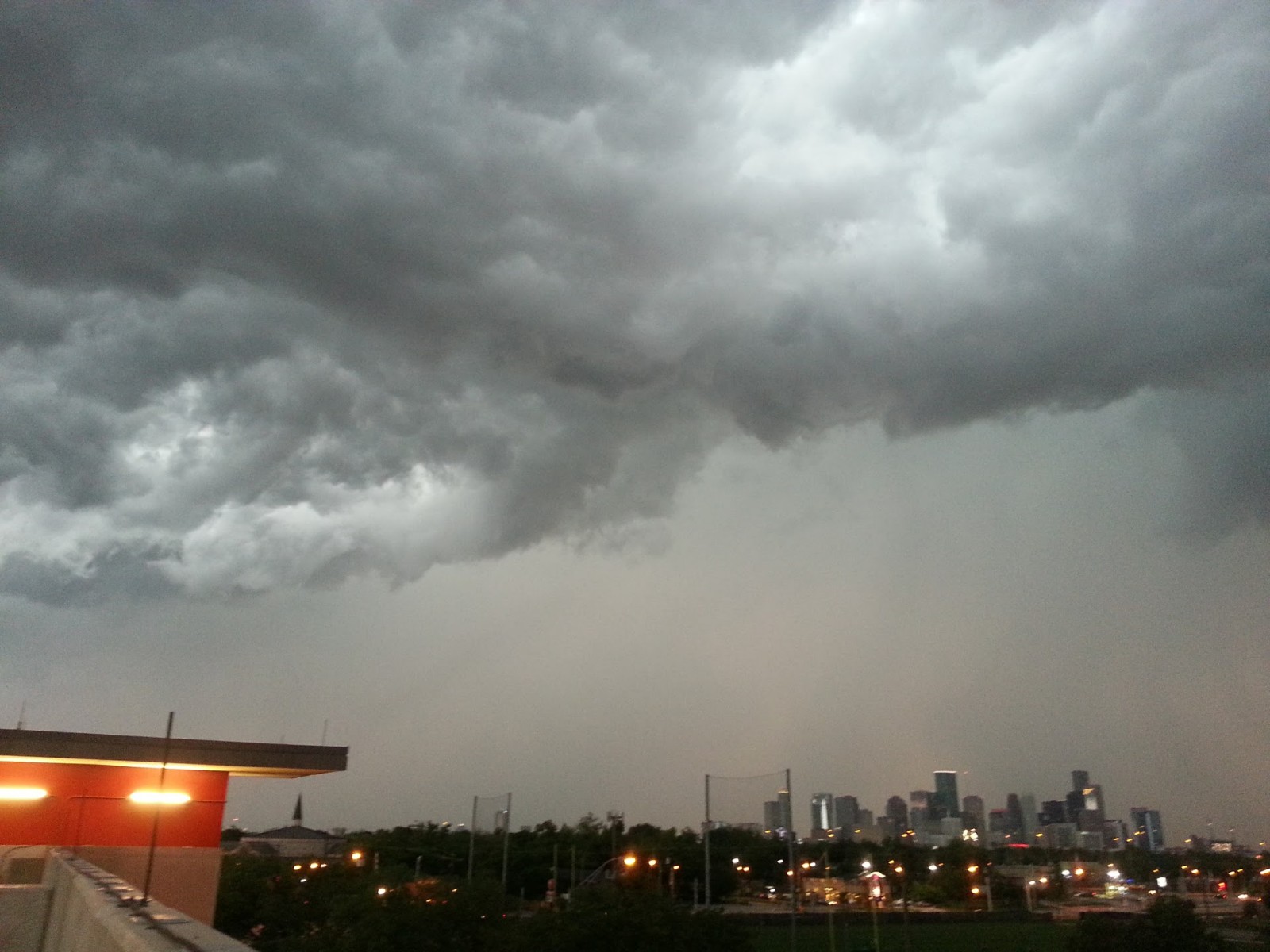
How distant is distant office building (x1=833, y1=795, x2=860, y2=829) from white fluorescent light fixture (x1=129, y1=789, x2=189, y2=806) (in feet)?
553

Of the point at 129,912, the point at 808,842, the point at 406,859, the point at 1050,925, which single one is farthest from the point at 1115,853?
the point at 129,912

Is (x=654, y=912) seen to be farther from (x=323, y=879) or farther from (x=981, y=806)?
(x=981, y=806)

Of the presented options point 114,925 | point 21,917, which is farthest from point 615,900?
point 114,925

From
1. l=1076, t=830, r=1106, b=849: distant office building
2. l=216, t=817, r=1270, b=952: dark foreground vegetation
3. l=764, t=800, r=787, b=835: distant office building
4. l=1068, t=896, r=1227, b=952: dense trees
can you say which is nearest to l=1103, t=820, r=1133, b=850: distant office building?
l=1076, t=830, r=1106, b=849: distant office building

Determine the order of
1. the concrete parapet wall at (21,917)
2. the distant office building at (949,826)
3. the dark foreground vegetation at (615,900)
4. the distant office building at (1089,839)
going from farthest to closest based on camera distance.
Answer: the distant office building at (949,826)
the distant office building at (1089,839)
the dark foreground vegetation at (615,900)
the concrete parapet wall at (21,917)

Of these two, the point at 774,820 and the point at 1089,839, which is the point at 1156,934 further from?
the point at 1089,839

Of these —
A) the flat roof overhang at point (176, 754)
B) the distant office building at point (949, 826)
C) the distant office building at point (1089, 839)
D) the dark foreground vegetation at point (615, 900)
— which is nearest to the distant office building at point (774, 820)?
the dark foreground vegetation at point (615, 900)

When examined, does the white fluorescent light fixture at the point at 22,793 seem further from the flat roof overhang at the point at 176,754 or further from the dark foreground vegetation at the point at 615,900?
the dark foreground vegetation at the point at 615,900

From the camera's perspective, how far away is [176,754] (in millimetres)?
18312

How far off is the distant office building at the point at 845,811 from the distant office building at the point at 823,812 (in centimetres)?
240

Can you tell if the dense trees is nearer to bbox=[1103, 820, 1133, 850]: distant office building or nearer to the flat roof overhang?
the flat roof overhang

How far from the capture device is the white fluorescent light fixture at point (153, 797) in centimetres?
1842

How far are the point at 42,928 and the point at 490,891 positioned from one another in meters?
15.1

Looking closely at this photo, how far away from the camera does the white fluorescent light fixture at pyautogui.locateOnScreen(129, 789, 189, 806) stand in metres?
18.4
